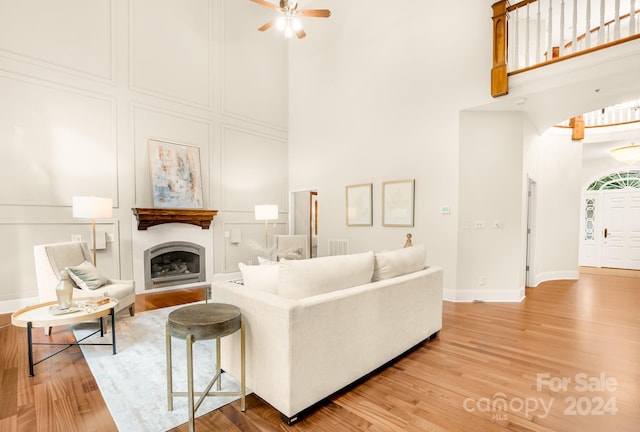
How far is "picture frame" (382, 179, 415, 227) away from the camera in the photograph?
17.0 feet

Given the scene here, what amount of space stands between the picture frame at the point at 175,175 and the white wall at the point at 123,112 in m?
0.15

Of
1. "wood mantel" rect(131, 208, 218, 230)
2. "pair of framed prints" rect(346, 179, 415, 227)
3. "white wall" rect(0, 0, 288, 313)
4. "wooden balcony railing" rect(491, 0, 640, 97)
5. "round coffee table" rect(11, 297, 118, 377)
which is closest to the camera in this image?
"round coffee table" rect(11, 297, 118, 377)

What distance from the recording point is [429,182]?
16.3 ft

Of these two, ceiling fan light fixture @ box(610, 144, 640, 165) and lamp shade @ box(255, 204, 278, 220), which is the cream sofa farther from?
ceiling fan light fixture @ box(610, 144, 640, 165)

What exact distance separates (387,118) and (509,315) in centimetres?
361

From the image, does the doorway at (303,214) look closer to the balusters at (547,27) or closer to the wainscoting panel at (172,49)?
the wainscoting panel at (172,49)

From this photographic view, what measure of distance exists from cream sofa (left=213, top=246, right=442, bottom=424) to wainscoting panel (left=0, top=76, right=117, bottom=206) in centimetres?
362

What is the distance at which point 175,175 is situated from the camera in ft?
17.8

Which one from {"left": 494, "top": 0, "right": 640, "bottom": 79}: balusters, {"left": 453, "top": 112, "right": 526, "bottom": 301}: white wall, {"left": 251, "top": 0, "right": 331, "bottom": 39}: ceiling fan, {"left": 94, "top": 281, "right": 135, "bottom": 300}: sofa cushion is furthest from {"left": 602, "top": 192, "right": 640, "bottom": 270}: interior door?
{"left": 94, "top": 281, "right": 135, "bottom": 300}: sofa cushion

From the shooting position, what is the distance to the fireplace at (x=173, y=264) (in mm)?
5234

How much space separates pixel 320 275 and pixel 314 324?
0.32 m

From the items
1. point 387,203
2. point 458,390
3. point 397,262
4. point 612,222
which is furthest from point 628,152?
point 458,390

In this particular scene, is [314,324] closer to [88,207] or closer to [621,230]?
[88,207]

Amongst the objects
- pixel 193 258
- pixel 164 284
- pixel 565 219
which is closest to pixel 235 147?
pixel 193 258
